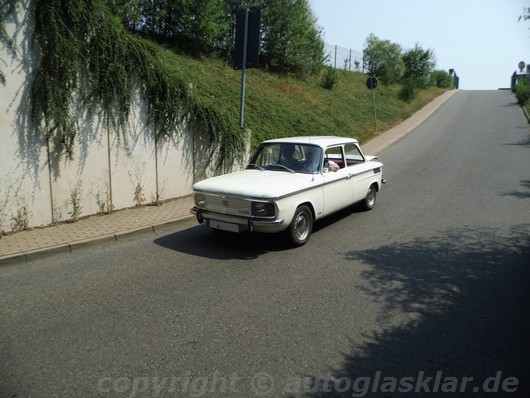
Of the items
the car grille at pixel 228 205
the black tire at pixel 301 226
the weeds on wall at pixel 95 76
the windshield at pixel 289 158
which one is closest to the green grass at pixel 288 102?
the weeds on wall at pixel 95 76

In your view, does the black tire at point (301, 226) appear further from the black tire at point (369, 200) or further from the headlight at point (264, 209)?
the black tire at point (369, 200)

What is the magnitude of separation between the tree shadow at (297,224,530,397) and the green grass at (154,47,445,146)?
226 inches

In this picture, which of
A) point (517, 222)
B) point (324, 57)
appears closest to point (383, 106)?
point (324, 57)

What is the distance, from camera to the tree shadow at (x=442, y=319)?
3.12 m

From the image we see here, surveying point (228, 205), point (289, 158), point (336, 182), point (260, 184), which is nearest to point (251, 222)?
point (228, 205)

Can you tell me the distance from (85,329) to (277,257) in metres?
2.70

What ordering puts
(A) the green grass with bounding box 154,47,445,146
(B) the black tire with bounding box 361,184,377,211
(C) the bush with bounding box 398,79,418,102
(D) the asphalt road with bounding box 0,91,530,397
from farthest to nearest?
(C) the bush with bounding box 398,79,418,102, (A) the green grass with bounding box 154,47,445,146, (B) the black tire with bounding box 361,184,377,211, (D) the asphalt road with bounding box 0,91,530,397

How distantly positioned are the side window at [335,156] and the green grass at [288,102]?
320 cm

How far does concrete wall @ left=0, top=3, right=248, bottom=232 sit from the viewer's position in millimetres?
6352

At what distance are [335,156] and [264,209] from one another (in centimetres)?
222

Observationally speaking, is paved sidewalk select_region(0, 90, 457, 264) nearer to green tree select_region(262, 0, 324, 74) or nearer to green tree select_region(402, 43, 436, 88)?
green tree select_region(262, 0, 324, 74)

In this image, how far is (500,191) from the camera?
393 inches

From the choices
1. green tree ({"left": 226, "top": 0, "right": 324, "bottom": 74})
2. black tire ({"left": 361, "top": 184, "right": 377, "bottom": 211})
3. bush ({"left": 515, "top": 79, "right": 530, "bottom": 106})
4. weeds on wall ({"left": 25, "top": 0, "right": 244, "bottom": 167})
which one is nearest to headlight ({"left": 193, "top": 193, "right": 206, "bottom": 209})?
weeds on wall ({"left": 25, "top": 0, "right": 244, "bottom": 167})

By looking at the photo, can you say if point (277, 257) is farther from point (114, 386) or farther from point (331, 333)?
point (114, 386)
